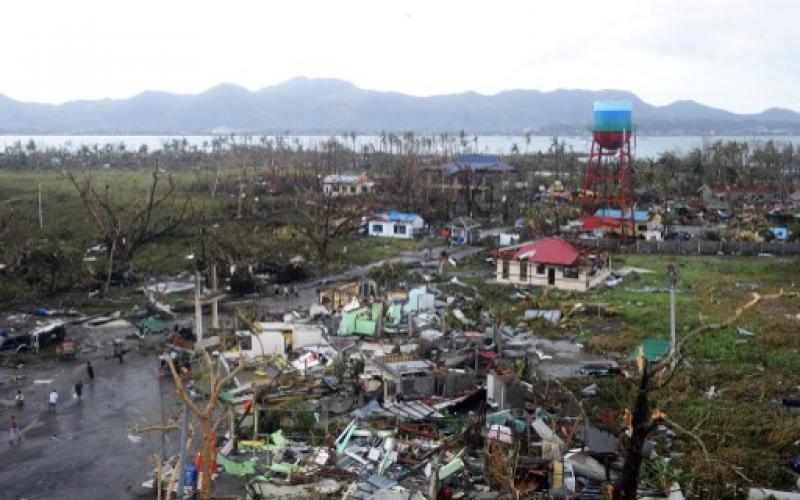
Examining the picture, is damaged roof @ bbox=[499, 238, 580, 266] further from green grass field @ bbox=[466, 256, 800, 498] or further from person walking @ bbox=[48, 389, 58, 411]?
person walking @ bbox=[48, 389, 58, 411]

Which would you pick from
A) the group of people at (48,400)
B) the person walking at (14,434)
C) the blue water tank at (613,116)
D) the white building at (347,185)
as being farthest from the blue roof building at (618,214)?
the person walking at (14,434)

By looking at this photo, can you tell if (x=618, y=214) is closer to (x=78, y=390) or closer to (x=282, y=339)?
(x=282, y=339)

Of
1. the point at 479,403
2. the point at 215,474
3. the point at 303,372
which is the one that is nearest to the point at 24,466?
the point at 215,474

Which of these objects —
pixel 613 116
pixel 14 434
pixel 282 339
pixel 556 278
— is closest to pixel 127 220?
pixel 556 278

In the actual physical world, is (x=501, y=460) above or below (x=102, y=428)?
above

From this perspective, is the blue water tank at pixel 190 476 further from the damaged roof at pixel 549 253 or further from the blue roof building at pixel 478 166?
the blue roof building at pixel 478 166

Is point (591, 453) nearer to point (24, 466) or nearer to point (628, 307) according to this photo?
point (24, 466)

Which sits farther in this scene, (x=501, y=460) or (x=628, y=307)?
(x=628, y=307)

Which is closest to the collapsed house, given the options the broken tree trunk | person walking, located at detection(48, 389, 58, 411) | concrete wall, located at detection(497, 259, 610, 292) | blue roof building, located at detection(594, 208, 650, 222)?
concrete wall, located at detection(497, 259, 610, 292)
